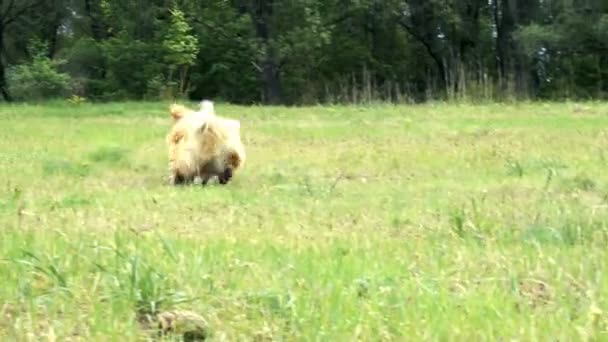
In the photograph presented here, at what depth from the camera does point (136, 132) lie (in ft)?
51.9

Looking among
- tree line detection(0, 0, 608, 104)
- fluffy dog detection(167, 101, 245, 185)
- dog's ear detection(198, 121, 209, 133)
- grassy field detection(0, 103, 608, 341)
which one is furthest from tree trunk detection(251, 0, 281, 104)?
dog's ear detection(198, 121, 209, 133)

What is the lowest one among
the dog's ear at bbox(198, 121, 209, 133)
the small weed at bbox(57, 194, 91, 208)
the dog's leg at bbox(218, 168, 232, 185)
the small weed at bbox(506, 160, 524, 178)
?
the small weed at bbox(506, 160, 524, 178)

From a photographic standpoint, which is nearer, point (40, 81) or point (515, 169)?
point (515, 169)

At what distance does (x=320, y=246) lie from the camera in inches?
211

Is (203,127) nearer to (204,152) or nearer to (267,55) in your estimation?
(204,152)

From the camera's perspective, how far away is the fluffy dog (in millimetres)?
9641

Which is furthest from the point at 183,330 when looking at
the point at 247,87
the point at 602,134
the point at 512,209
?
the point at 247,87

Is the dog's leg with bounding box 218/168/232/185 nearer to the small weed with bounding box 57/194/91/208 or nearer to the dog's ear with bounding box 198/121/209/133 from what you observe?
the dog's ear with bounding box 198/121/209/133

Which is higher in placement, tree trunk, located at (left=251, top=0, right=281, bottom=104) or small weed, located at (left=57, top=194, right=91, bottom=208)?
tree trunk, located at (left=251, top=0, right=281, bottom=104)

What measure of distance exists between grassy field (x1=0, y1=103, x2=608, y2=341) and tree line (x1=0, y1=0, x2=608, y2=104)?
17870 mm

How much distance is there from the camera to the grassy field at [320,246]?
12.6 ft

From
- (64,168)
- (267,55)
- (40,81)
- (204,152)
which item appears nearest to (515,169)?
(204,152)

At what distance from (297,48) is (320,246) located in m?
28.0

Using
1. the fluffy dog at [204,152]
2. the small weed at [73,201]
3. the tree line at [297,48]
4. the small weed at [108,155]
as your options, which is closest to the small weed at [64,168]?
the small weed at [108,155]
